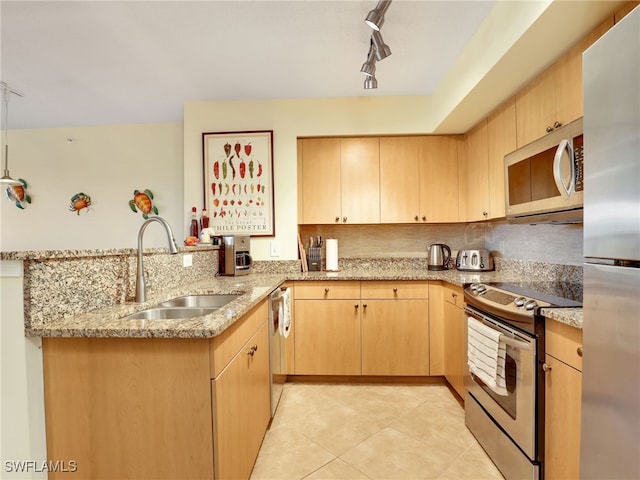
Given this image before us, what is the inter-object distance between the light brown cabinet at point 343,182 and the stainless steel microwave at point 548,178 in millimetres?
1150

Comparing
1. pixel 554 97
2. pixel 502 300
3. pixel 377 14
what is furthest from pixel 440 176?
pixel 377 14

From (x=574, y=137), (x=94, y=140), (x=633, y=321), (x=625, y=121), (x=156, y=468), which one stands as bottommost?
(x=156, y=468)

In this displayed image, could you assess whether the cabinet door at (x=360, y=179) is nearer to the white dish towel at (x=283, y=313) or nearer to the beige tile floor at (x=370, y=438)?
the white dish towel at (x=283, y=313)

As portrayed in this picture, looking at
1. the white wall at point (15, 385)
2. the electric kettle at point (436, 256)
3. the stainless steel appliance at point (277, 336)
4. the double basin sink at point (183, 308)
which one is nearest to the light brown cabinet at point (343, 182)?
the electric kettle at point (436, 256)

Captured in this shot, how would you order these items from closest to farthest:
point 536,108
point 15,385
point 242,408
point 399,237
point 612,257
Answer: point 612,257
point 15,385
point 242,408
point 536,108
point 399,237

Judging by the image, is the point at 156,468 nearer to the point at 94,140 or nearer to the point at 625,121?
the point at 625,121

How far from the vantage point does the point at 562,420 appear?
50.6 inches

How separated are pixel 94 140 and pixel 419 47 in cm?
346

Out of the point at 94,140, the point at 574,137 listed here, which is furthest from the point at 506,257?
the point at 94,140

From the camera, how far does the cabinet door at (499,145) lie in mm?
2170

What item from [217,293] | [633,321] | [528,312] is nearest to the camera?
[633,321]

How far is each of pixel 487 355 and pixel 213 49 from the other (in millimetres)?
2483

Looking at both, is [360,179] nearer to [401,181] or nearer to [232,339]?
[401,181]

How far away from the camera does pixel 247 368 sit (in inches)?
59.0
